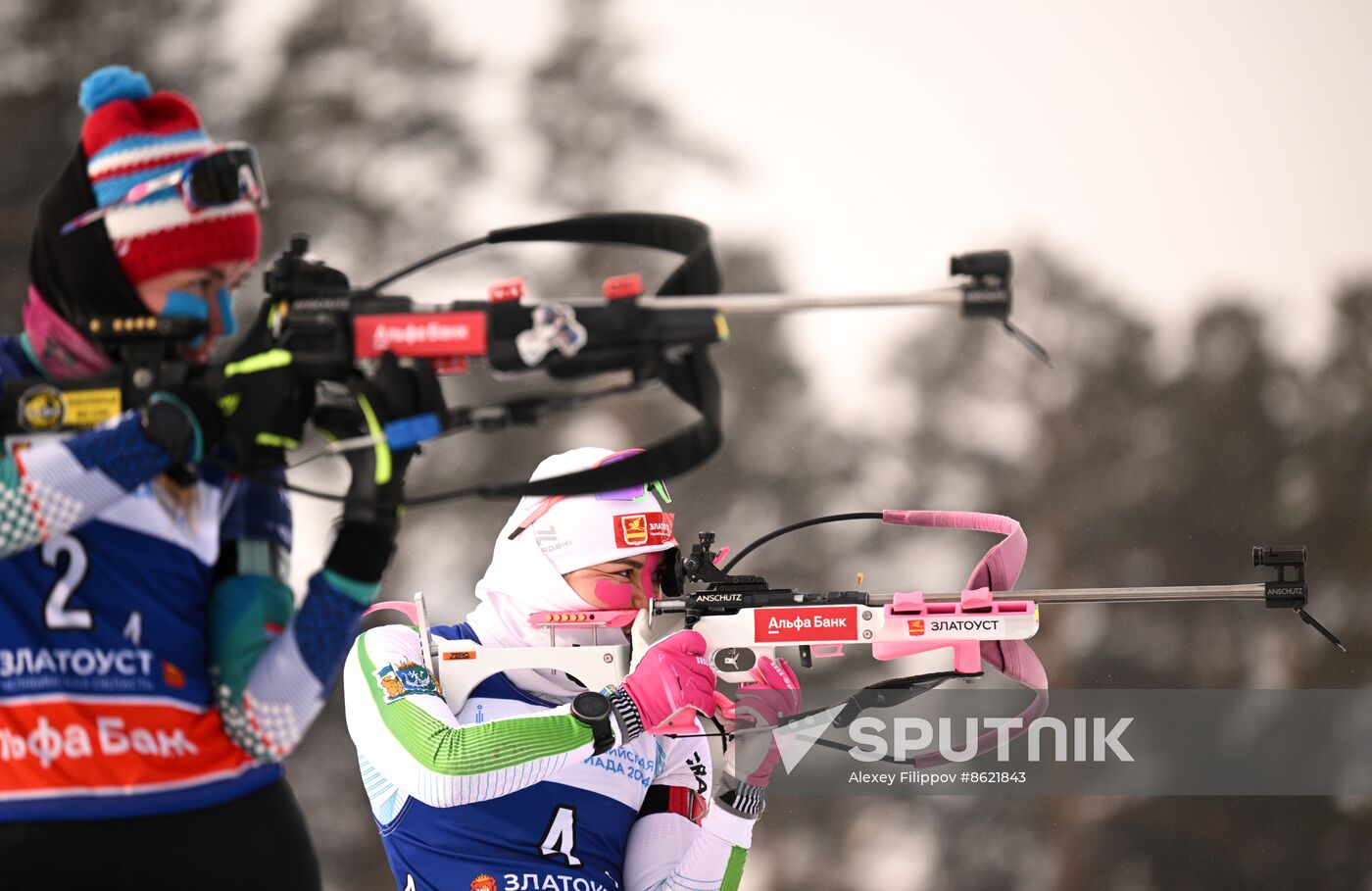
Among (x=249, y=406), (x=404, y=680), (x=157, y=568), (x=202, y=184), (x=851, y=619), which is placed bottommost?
(x=851, y=619)

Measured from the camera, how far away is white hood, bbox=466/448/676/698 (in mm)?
2051

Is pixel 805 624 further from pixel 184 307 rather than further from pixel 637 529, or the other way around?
pixel 184 307

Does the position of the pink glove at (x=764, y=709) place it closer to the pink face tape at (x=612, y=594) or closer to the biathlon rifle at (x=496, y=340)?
the pink face tape at (x=612, y=594)

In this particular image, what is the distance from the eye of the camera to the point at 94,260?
1.09 meters

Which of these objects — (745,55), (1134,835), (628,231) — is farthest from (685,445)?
(1134,835)

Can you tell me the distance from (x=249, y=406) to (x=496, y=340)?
193mm

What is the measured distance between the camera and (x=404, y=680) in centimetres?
185

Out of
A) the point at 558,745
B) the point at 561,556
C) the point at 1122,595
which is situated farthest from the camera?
the point at 1122,595

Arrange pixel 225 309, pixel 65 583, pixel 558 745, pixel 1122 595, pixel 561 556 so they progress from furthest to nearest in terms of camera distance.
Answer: pixel 1122 595 → pixel 561 556 → pixel 558 745 → pixel 225 309 → pixel 65 583

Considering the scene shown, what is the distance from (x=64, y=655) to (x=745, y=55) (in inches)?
137

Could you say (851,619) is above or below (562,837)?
above

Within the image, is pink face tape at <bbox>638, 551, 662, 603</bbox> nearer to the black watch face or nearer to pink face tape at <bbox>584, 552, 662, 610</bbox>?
pink face tape at <bbox>584, 552, 662, 610</bbox>

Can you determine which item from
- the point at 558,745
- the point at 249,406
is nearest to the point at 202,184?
the point at 249,406

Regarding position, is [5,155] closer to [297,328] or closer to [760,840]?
[760,840]
